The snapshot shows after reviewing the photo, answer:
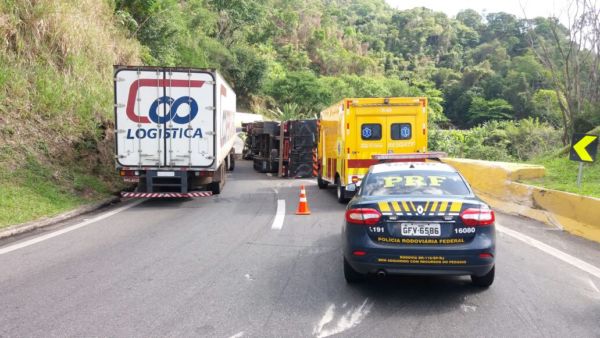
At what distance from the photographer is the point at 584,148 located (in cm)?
1070

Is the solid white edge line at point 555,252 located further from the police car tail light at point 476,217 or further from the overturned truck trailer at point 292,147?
the overturned truck trailer at point 292,147

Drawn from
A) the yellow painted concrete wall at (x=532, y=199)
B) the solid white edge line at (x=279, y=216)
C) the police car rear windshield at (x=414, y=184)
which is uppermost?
the police car rear windshield at (x=414, y=184)

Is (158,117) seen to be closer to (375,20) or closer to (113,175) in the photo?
(113,175)

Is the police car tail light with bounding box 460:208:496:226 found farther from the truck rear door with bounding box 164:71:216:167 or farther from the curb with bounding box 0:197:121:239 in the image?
the truck rear door with bounding box 164:71:216:167

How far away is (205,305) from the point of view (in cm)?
535

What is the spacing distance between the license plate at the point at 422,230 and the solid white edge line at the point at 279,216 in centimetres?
467

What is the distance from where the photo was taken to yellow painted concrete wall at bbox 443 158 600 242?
9.25 meters

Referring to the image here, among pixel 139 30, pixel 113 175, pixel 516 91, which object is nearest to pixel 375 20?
pixel 516 91

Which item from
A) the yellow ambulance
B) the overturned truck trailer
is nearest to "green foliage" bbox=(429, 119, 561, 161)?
the overturned truck trailer

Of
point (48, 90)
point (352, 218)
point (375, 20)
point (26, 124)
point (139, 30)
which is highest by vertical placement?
point (375, 20)

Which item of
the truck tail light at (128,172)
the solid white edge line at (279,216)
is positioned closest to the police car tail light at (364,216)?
the solid white edge line at (279,216)

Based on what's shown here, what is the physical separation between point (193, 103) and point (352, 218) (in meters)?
8.41

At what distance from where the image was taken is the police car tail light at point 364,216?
5602 millimetres

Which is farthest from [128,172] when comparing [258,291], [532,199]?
[532,199]
